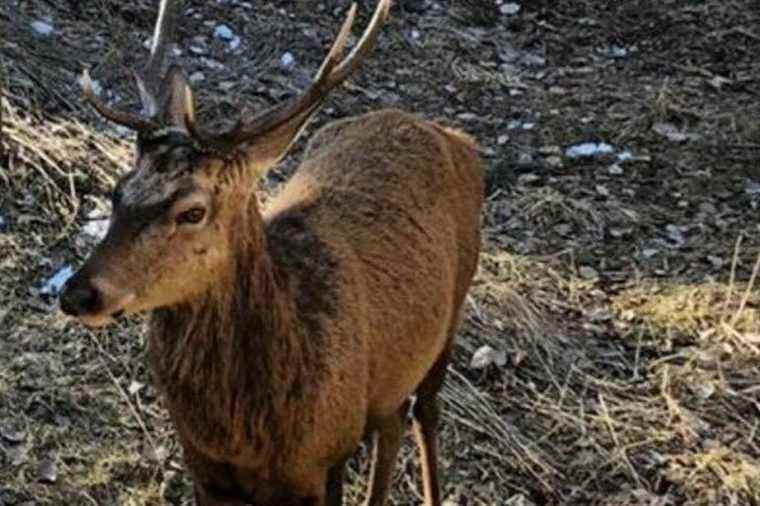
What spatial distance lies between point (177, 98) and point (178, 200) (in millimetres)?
478

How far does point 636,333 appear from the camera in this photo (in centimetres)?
603

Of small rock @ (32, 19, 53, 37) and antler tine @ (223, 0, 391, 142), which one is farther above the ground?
antler tine @ (223, 0, 391, 142)

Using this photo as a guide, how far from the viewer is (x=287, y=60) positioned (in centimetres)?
808

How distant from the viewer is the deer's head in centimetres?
335

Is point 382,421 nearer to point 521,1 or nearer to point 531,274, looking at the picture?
point 531,274

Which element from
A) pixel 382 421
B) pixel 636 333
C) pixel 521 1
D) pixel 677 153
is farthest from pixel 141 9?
pixel 382 421

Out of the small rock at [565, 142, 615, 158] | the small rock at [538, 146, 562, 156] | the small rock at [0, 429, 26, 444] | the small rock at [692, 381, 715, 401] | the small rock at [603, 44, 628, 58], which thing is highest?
the small rock at [0, 429, 26, 444]

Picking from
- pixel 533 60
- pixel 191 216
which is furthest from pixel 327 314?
pixel 533 60

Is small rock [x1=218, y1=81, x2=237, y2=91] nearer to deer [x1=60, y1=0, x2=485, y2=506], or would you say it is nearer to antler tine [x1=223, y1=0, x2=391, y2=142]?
deer [x1=60, y1=0, x2=485, y2=506]

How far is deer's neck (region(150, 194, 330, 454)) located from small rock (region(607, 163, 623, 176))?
381 cm

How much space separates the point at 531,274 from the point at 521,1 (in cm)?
351

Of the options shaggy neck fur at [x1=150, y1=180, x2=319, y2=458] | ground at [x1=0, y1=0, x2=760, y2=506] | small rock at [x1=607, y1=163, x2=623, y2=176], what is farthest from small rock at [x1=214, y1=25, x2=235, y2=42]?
shaggy neck fur at [x1=150, y1=180, x2=319, y2=458]

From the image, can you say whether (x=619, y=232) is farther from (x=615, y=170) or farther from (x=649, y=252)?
(x=615, y=170)

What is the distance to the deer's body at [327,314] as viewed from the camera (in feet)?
12.2
